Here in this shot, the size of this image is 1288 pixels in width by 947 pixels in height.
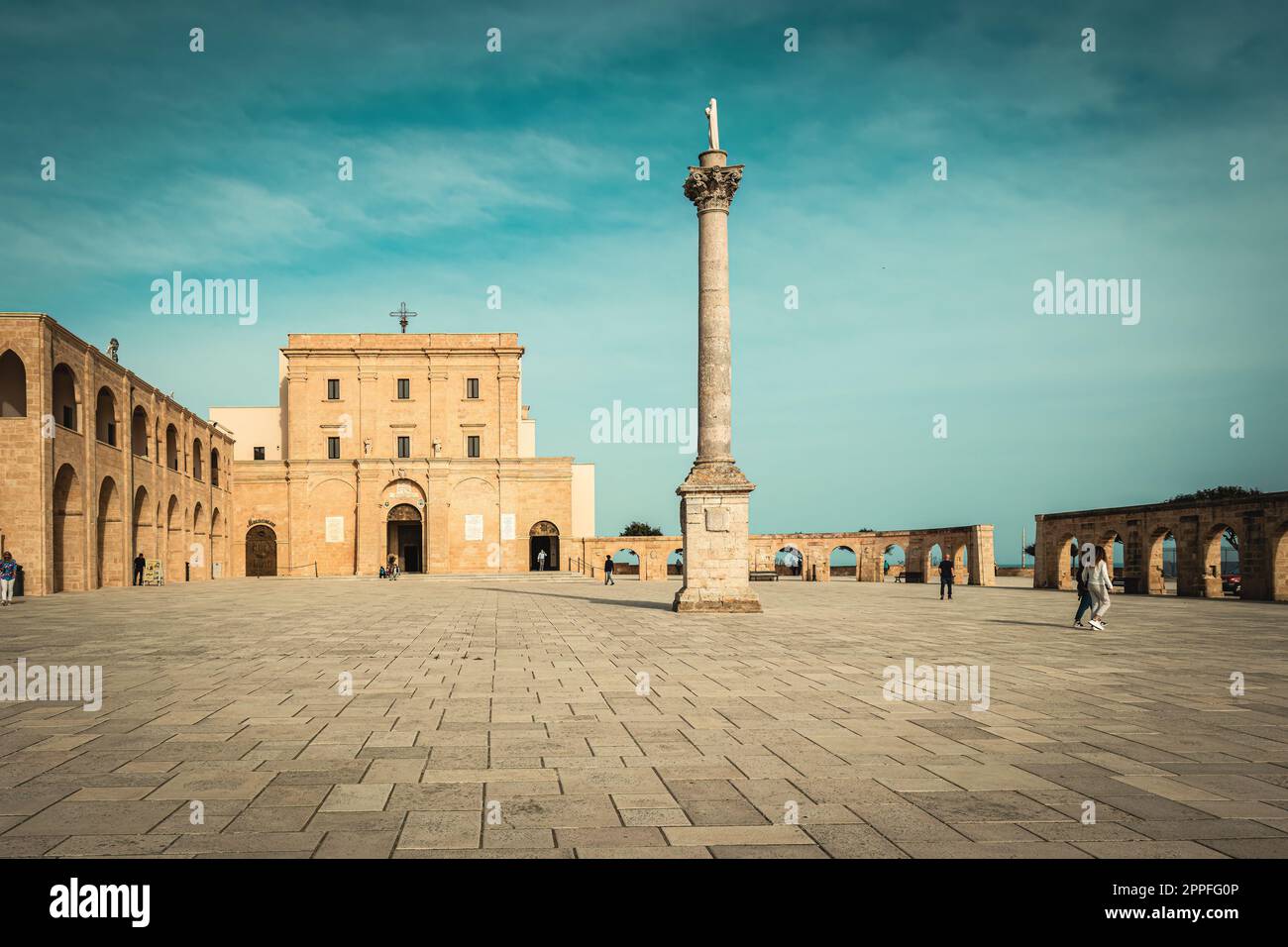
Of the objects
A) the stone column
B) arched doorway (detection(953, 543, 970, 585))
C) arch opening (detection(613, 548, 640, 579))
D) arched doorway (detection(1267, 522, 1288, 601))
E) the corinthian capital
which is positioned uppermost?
the corinthian capital

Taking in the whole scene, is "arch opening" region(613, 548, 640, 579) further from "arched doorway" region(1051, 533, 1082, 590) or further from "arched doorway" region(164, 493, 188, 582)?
"arched doorway" region(1051, 533, 1082, 590)

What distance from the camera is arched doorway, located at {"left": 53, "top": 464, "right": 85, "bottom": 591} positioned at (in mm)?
29391

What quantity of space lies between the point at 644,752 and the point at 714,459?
13032mm

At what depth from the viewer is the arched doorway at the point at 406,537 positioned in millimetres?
50438

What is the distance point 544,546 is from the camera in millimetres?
51438

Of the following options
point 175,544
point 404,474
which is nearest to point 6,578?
point 175,544

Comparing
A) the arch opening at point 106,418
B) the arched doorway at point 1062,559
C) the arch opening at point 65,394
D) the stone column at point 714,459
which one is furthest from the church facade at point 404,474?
the stone column at point 714,459

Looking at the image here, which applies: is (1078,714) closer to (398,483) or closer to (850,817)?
(850,817)

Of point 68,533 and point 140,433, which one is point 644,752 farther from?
point 140,433

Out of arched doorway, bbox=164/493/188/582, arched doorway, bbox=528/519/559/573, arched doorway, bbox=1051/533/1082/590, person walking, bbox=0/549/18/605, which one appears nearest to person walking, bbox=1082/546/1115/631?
arched doorway, bbox=1051/533/1082/590

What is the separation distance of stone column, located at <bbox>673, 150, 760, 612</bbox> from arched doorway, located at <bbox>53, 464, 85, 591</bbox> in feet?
72.7

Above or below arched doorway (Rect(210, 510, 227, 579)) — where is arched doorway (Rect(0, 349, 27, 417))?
above

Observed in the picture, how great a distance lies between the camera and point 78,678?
952 cm

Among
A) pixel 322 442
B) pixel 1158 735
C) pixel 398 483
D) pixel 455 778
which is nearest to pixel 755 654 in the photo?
pixel 1158 735
